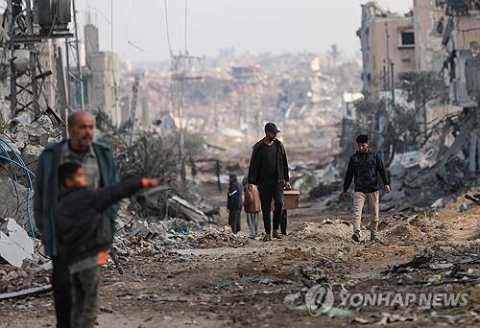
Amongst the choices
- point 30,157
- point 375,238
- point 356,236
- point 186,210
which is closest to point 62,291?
point 375,238

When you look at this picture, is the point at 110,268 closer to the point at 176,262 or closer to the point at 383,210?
the point at 176,262

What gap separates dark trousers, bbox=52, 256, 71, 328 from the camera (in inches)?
304

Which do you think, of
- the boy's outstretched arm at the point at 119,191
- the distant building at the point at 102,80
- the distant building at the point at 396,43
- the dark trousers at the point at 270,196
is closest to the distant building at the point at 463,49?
the dark trousers at the point at 270,196

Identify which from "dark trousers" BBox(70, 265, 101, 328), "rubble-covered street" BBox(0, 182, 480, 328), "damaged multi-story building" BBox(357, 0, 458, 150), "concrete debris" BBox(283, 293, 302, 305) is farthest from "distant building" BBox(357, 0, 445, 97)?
"dark trousers" BBox(70, 265, 101, 328)

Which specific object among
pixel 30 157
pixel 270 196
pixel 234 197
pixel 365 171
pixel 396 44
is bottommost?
pixel 234 197

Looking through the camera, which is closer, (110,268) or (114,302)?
(114,302)

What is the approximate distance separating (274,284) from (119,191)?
4.08 m

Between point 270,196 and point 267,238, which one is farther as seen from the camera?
point 267,238

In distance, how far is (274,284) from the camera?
11023mm

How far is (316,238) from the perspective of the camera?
16.3m

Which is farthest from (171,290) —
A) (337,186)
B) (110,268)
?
(337,186)

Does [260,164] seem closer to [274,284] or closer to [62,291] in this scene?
[274,284]

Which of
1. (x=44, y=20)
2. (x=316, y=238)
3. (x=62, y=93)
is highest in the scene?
(x=44, y=20)

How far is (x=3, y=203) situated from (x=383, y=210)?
19.6m
